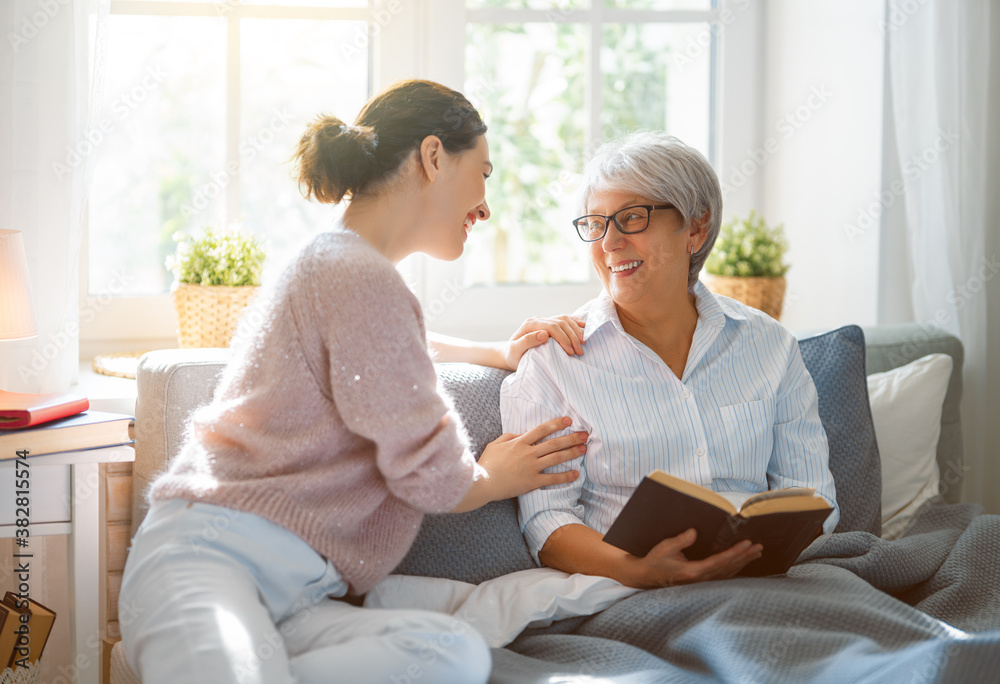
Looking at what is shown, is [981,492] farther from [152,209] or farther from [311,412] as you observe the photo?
[152,209]

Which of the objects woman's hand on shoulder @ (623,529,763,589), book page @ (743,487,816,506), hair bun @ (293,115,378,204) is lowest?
woman's hand on shoulder @ (623,529,763,589)

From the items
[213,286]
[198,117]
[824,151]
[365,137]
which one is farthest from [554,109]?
[365,137]

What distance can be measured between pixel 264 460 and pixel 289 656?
26 cm

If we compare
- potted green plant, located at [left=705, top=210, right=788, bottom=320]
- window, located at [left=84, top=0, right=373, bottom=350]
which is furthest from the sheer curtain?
potted green plant, located at [left=705, top=210, right=788, bottom=320]

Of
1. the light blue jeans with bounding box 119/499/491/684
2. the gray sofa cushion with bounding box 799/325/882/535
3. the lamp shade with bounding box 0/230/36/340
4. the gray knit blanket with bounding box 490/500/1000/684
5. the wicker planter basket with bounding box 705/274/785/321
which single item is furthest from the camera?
the wicker planter basket with bounding box 705/274/785/321

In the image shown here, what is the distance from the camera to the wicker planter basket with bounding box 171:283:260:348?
196 cm

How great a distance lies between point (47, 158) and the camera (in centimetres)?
180

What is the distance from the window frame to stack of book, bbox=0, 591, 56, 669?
0.87 metres

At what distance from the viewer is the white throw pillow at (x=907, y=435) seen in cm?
191

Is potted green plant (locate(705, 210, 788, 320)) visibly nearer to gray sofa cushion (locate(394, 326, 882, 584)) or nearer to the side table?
gray sofa cushion (locate(394, 326, 882, 584))

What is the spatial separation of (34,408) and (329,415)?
1.97 feet

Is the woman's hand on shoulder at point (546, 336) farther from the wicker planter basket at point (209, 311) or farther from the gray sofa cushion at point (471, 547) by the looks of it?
the wicker planter basket at point (209, 311)

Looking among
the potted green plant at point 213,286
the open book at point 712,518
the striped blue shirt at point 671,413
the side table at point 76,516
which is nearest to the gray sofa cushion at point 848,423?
the striped blue shirt at point 671,413

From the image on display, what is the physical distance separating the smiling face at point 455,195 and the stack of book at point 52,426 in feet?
2.09
